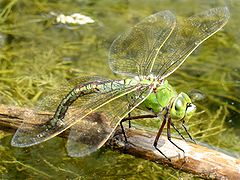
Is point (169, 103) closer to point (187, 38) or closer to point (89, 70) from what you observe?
point (187, 38)

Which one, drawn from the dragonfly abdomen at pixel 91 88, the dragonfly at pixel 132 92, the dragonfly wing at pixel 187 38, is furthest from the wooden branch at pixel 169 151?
the dragonfly wing at pixel 187 38

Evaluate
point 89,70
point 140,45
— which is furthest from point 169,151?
point 89,70

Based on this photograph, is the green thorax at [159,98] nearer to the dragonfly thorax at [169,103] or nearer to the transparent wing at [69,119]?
the dragonfly thorax at [169,103]

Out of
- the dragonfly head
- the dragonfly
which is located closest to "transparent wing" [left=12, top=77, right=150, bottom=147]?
the dragonfly

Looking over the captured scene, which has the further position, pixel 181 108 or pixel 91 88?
pixel 91 88

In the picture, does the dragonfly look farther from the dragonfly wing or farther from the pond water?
the pond water

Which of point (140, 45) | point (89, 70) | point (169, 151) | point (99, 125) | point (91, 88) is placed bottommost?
point (89, 70)

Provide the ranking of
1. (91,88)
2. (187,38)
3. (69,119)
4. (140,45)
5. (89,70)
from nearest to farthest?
(69,119), (91,88), (187,38), (140,45), (89,70)
